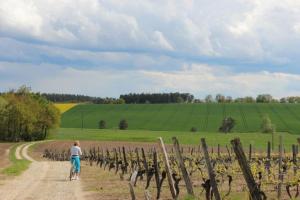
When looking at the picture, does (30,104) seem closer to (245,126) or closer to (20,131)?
(20,131)

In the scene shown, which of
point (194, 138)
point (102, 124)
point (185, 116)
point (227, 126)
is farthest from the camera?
point (102, 124)

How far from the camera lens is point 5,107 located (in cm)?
11369

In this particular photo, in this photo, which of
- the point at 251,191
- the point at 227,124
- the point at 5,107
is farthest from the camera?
the point at 227,124

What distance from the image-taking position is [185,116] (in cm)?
14250

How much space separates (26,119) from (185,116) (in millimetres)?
45664

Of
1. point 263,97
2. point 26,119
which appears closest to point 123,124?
point 26,119

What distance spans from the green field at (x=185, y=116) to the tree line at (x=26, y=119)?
28.0 meters

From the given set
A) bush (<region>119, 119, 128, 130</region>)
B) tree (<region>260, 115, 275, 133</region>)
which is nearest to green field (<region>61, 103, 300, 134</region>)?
bush (<region>119, 119, 128, 130</region>)

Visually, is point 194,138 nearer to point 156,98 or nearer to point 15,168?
point 15,168

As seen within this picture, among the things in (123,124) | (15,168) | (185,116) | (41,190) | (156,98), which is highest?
(156,98)

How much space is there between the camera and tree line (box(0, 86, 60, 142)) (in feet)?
368

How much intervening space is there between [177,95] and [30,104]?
290ft

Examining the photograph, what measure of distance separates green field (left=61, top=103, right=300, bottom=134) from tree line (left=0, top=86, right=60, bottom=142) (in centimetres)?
2800

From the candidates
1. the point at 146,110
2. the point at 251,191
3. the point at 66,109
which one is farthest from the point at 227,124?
the point at 251,191
